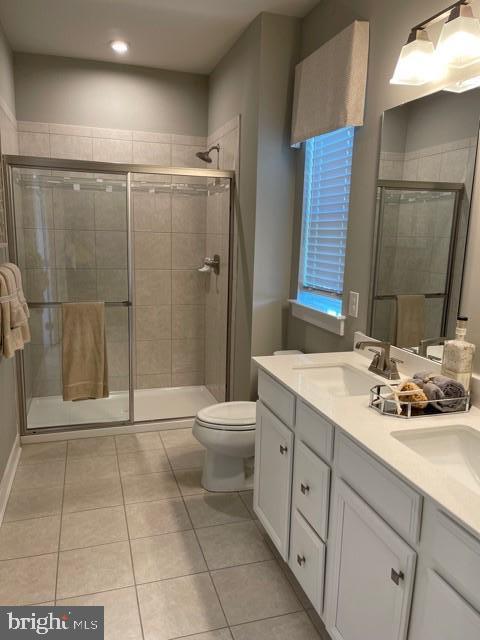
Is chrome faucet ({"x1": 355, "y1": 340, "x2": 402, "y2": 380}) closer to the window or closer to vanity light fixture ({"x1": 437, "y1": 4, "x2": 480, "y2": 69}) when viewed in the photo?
the window

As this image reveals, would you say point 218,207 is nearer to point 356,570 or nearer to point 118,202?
point 118,202

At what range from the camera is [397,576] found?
1211 mm

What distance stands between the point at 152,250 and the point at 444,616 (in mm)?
3392

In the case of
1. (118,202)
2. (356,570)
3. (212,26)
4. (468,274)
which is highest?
(212,26)

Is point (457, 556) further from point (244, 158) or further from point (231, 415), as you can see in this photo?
point (244, 158)

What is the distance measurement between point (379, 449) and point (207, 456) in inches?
63.6

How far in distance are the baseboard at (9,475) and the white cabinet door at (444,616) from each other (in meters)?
2.07

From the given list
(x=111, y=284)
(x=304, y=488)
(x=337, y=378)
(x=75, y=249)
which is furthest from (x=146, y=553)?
(x=75, y=249)

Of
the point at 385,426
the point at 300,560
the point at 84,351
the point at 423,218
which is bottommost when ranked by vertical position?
the point at 300,560

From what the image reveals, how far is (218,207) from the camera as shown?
3.63 m

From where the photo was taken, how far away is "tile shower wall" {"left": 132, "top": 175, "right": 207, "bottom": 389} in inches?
155

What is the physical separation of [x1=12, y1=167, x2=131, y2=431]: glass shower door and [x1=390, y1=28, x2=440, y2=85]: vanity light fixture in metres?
2.01

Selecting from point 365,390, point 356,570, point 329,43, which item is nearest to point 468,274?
point 365,390

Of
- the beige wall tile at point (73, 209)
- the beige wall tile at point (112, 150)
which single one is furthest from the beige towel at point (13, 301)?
the beige wall tile at point (112, 150)
